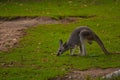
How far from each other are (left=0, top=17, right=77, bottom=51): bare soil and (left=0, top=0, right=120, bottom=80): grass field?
0.49 meters

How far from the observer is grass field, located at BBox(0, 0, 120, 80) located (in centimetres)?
1443

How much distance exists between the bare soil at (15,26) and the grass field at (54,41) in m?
0.49

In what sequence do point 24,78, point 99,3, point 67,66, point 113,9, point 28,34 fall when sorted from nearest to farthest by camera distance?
point 24,78
point 67,66
point 28,34
point 113,9
point 99,3

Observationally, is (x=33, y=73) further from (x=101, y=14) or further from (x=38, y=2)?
(x=38, y=2)

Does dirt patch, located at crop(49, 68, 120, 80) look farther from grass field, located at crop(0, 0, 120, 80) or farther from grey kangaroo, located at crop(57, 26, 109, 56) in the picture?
grey kangaroo, located at crop(57, 26, 109, 56)

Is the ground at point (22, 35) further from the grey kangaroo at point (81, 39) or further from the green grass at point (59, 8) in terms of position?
the grey kangaroo at point (81, 39)

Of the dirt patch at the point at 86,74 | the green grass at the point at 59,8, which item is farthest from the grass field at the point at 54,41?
the dirt patch at the point at 86,74

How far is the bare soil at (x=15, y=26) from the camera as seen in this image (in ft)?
63.9

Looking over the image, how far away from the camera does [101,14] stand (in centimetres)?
2717

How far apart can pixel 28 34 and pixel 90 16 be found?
6.21 m

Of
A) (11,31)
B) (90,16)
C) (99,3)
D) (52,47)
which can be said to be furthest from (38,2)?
(52,47)

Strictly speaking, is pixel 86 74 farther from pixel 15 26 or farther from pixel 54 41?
pixel 15 26

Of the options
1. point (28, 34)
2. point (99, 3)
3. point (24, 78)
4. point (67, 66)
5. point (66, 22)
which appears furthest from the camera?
point (99, 3)

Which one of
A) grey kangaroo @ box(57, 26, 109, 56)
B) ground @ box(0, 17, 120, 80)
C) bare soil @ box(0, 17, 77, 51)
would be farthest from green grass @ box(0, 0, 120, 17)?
grey kangaroo @ box(57, 26, 109, 56)
